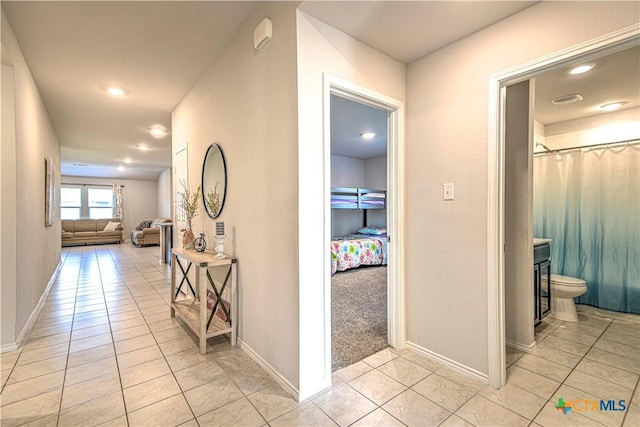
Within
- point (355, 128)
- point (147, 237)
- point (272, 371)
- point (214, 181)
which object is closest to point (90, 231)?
point (147, 237)

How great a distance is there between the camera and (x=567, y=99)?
119 inches

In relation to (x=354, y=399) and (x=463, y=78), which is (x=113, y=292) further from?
(x=463, y=78)

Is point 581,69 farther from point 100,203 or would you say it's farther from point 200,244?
point 100,203

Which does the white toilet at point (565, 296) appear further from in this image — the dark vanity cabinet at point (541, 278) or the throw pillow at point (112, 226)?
the throw pillow at point (112, 226)

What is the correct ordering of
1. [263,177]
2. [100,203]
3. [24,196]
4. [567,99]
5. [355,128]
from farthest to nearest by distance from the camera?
[100,203] < [355,128] < [567,99] < [24,196] < [263,177]

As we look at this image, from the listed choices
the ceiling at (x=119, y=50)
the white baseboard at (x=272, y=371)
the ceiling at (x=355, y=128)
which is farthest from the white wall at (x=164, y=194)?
the white baseboard at (x=272, y=371)

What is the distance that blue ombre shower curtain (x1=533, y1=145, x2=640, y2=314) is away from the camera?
3.03 m

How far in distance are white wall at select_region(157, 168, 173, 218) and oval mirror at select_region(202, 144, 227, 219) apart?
6.89 m

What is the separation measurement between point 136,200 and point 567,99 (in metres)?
12.0

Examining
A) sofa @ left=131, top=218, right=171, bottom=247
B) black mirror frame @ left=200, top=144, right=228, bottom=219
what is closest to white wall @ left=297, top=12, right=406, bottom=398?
black mirror frame @ left=200, top=144, right=228, bottom=219

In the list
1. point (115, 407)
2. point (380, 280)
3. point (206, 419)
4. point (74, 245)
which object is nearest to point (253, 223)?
point (206, 419)

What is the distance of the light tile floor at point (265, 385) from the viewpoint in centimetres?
151

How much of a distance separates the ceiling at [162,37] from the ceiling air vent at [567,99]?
156 millimetres

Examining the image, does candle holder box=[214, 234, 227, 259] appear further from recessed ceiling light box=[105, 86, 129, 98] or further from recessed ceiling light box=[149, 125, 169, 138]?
recessed ceiling light box=[149, 125, 169, 138]
